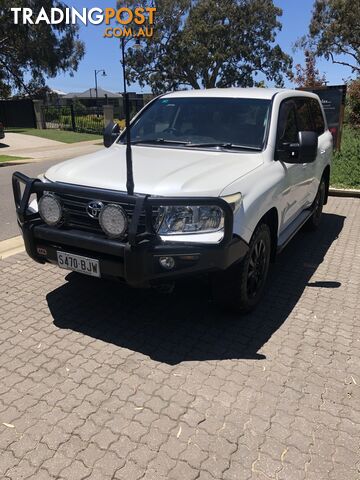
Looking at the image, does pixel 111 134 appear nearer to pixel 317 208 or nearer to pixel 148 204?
pixel 148 204

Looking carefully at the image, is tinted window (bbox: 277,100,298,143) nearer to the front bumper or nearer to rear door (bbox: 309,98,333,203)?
rear door (bbox: 309,98,333,203)

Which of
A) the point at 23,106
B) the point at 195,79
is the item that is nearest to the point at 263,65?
the point at 195,79

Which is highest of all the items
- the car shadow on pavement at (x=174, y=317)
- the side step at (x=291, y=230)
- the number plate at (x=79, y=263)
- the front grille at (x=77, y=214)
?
the front grille at (x=77, y=214)

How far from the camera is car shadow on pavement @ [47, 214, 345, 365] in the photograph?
3426mm

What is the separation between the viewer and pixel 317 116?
20.0 feet

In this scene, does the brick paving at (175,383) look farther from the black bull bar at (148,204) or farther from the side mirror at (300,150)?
the side mirror at (300,150)

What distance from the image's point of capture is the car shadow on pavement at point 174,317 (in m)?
3.43

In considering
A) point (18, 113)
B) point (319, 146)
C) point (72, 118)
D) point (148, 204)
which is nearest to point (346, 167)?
point (319, 146)

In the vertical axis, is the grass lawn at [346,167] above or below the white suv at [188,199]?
below

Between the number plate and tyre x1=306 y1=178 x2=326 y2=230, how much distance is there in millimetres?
3707

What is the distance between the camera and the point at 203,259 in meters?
3.06

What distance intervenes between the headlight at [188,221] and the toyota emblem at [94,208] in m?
0.45

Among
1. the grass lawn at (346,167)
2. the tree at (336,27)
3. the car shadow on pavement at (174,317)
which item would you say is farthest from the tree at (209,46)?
the car shadow on pavement at (174,317)

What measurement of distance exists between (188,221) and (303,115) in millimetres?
2949
